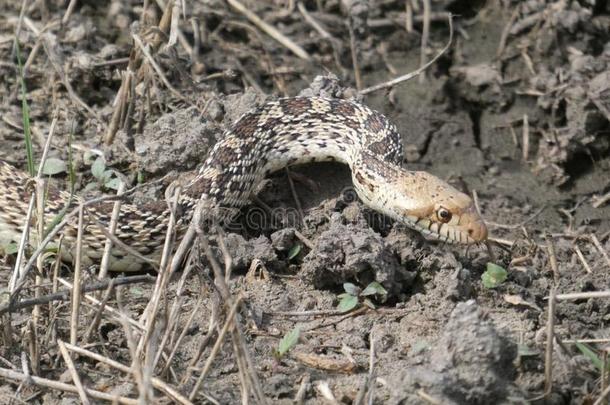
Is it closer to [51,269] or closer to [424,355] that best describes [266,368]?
[424,355]

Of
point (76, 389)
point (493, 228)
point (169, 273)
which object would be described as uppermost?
point (169, 273)

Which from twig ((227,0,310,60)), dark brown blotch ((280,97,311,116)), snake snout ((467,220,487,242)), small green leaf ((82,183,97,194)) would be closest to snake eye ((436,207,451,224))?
snake snout ((467,220,487,242))

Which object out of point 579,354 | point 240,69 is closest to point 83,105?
point 240,69

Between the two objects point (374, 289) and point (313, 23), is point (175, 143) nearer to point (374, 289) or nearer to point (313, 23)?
point (374, 289)

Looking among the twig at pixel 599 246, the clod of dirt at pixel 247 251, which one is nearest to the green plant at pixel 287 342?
the clod of dirt at pixel 247 251

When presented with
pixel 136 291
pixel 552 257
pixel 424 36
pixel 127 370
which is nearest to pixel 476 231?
pixel 552 257
